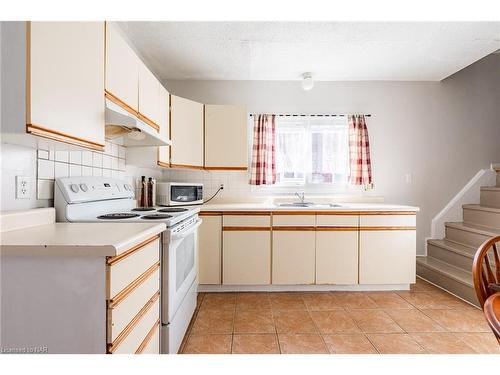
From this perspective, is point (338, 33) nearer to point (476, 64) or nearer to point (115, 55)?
point (115, 55)

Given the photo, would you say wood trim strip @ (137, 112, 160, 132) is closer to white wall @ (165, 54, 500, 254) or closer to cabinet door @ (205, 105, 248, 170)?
cabinet door @ (205, 105, 248, 170)

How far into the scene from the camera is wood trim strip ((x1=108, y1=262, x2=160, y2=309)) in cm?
105

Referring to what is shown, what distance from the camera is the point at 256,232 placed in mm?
2934

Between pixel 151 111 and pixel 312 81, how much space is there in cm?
196

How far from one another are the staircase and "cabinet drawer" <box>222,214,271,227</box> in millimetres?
1945

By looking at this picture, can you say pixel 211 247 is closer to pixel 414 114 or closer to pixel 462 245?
pixel 462 245

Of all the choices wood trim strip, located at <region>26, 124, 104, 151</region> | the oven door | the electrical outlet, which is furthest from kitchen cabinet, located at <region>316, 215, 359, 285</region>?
the electrical outlet

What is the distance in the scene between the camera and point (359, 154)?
139 inches

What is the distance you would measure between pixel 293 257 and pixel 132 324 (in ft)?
6.39

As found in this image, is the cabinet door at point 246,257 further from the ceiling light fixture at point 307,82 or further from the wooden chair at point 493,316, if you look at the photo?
the wooden chair at point 493,316

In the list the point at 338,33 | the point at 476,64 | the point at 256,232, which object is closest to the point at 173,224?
the point at 256,232

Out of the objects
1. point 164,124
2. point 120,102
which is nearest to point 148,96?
point 164,124

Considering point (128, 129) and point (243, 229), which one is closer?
point (128, 129)
